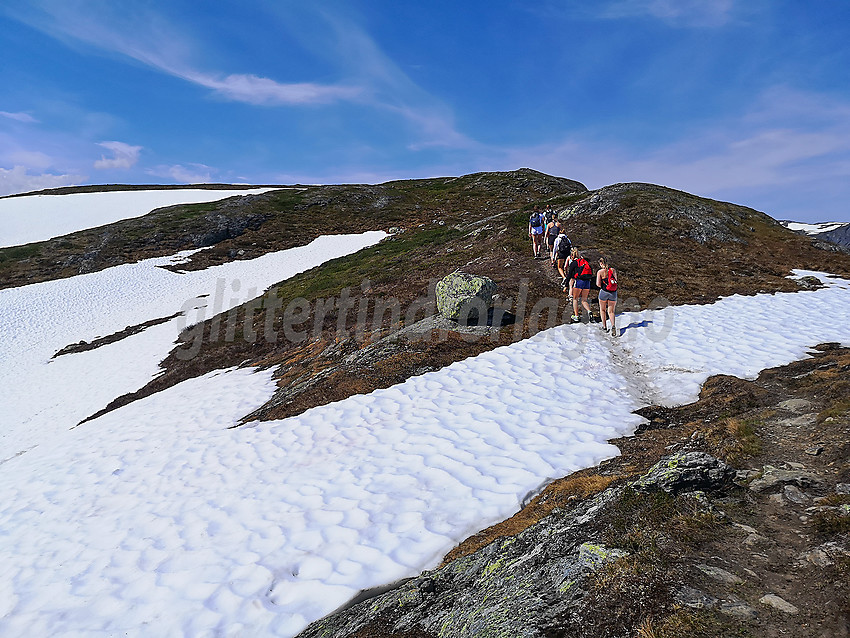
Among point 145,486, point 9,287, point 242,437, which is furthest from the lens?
point 9,287

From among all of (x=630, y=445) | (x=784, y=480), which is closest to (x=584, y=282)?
(x=630, y=445)

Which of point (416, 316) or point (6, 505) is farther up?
point (416, 316)

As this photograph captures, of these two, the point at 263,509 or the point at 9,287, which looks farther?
the point at 9,287

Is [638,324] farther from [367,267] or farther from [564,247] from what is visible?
[367,267]

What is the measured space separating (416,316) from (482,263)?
9.04 meters

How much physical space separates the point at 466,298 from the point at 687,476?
1221cm

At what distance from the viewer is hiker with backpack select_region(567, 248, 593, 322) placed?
16.6 metres

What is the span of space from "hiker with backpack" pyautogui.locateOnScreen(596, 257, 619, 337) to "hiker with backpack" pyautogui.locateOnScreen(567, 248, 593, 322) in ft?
2.51

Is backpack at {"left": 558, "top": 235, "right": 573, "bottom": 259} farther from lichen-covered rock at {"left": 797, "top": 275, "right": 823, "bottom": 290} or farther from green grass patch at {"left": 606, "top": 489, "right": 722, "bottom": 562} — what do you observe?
green grass patch at {"left": 606, "top": 489, "right": 722, "bottom": 562}

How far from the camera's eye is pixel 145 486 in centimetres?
1041

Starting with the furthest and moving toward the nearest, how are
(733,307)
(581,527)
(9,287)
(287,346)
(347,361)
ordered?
(9,287), (287,346), (733,307), (347,361), (581,527)

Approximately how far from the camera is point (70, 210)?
72438mm

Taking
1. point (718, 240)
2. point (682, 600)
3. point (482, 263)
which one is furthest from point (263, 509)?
point (718, 240)

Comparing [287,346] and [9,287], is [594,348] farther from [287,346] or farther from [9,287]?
[9,287]
